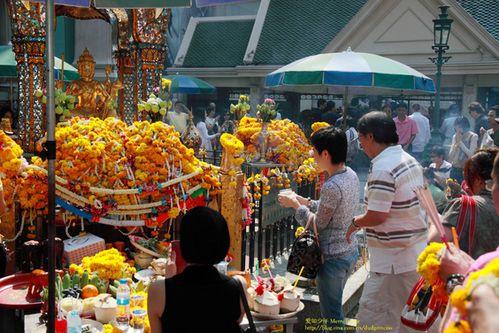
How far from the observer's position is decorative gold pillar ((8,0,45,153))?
27.0 feet

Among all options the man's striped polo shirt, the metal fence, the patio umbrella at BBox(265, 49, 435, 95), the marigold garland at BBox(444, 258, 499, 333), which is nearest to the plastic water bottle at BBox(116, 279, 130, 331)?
the metal fence

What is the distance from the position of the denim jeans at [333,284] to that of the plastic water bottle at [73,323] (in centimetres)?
169

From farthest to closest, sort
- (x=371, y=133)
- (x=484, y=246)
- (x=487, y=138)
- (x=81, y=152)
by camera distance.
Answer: (x=487, y=138) < (x=81, y=152) < (x=371, y=133) < (x=484, y=246)

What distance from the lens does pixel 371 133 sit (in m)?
3.59

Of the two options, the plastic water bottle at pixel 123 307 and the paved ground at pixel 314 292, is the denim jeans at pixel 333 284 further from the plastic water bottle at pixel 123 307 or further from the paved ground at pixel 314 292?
the plastic water bottle at pixel 123 307

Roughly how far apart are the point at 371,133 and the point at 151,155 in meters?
2.24

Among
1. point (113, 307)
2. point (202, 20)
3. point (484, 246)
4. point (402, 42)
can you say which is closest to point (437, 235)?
point (484, 246)

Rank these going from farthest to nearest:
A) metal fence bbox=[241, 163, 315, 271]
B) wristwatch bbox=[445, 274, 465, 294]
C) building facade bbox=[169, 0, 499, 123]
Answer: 1. building facade bbox=[169, 0, 499, 123]
2. metal fence bbox=[241, 163, 315, 271]
3. wristwatch bbox=[445, 274, 465, 294]

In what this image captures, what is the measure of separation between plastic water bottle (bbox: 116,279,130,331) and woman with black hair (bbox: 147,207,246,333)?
1398mm

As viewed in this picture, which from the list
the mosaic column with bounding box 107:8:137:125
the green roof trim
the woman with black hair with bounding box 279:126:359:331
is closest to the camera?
the woman with black hair with bounding box 279:126:359:331

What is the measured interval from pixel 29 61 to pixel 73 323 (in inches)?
242

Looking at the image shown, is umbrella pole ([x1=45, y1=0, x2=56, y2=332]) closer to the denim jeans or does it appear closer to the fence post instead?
the denim jeans

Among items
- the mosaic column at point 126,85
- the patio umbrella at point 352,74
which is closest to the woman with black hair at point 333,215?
the patio umbrella at point 352,74

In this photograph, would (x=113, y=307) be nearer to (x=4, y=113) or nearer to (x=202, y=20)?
(x=4, y=113)
